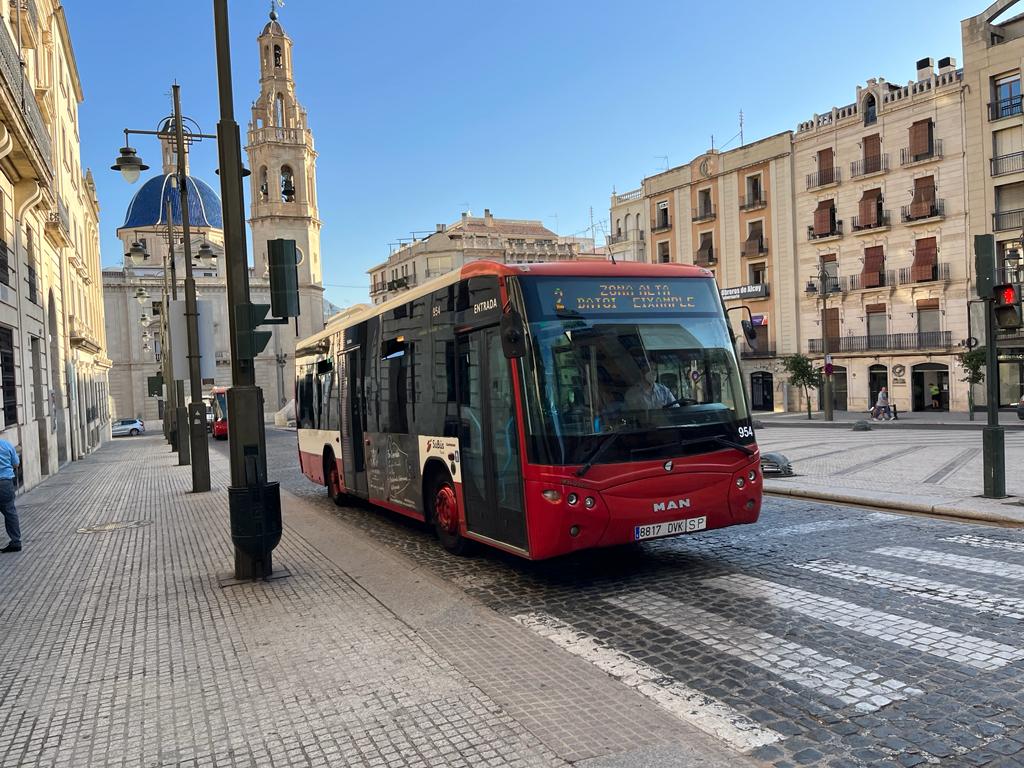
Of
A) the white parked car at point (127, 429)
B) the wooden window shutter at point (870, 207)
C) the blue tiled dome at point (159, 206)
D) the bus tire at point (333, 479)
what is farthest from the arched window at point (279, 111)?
the bus tire at point (333, 479)

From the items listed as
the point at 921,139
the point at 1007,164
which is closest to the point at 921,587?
Result: the point at 1007,164

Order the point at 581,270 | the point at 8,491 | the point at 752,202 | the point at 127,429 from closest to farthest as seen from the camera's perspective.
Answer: the point at 581,270
the point at 8,491
the point at 752,202
the point at 127,429

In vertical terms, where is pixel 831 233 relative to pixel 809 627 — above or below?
above

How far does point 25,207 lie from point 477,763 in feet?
62.6

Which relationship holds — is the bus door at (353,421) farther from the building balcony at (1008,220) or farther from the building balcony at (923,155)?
the building balcony at (923,155)

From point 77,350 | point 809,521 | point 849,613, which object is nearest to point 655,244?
point 77,350

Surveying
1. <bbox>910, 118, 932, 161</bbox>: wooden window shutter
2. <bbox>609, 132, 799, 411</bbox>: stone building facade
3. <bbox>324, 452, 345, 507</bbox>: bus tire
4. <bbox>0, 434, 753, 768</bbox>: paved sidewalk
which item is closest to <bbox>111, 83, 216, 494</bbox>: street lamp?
<bbox>324, 452, 345, 507</bbox>: bus tire

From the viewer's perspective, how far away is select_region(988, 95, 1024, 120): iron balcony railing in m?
36.4

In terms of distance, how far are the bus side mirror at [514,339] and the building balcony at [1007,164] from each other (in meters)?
37.9

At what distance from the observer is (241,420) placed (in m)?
7.96

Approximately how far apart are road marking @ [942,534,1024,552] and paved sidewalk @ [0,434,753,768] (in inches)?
203

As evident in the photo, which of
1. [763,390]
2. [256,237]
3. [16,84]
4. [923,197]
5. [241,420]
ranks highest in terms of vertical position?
[256,237]

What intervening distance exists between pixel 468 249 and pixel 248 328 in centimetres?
7698

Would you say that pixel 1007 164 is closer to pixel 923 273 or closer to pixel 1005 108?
pixel 1005 108
